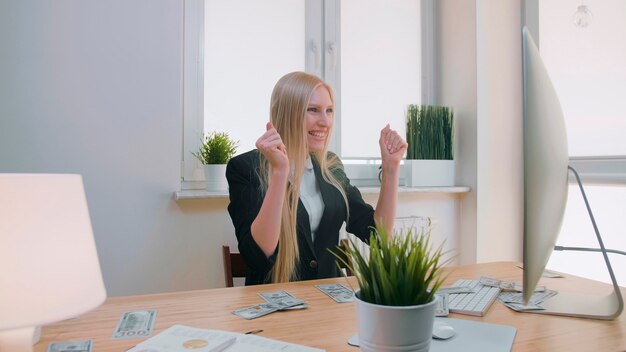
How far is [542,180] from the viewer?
772mm

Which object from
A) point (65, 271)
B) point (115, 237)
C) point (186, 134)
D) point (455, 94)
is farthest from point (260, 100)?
point (65, 271)

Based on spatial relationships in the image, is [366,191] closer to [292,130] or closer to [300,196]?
[300,196]

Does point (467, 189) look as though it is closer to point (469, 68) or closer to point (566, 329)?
point (469, 68)

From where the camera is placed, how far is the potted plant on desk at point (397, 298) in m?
0.58

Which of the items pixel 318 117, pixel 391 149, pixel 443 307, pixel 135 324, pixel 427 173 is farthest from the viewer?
pixel 427 173

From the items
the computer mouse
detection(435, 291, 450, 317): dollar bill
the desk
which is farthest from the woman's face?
the computer mouse

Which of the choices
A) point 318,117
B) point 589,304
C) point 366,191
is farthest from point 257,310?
point 366,191

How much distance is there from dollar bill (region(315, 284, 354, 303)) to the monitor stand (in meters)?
0.41

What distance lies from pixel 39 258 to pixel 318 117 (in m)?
1.24

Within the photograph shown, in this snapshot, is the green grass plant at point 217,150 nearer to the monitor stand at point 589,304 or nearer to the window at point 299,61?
the window at point 299,61

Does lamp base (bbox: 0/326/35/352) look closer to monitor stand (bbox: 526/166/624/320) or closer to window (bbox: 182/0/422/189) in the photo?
monitor stand (bbox: 526/166/624/320)

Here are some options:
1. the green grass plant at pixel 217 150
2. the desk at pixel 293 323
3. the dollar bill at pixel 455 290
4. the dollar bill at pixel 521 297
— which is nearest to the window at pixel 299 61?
the green grass plant at pixel 217 150

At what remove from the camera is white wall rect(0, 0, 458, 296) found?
1.70 meters

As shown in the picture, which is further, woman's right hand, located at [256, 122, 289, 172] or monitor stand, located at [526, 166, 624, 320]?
woman's right hand, located at [256, 122, 289, 172]
